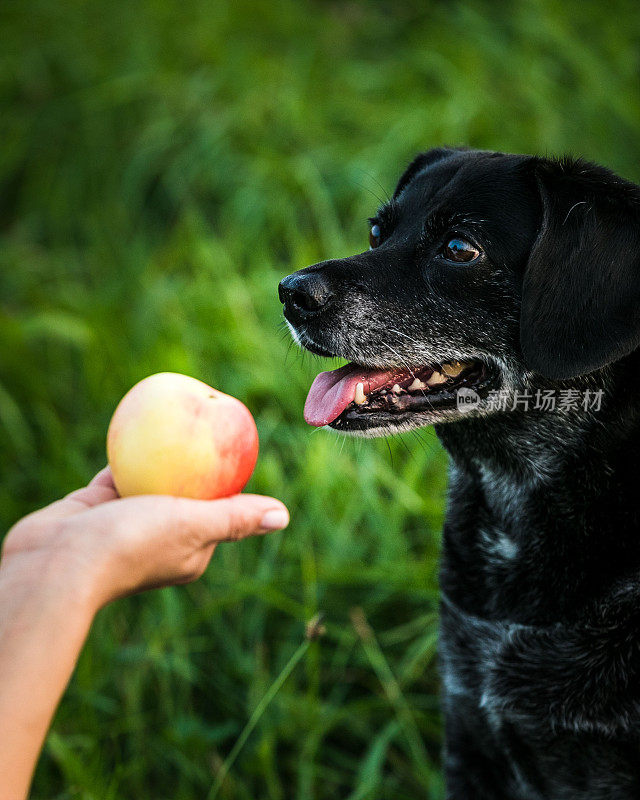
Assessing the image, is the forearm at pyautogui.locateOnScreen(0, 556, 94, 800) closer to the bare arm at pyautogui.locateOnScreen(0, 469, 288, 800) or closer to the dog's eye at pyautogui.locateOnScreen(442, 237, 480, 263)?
the bare arm at pyautogui.locateOnScreen(0, 469, 288, 800)

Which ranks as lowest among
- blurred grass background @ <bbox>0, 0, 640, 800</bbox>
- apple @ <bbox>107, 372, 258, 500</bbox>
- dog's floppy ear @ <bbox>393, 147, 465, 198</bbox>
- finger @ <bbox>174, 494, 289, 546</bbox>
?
blurred grass background @ <bbox>0, 0, 640, 800</bbox>

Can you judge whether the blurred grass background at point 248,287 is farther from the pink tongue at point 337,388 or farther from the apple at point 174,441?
the apple at point 174,441

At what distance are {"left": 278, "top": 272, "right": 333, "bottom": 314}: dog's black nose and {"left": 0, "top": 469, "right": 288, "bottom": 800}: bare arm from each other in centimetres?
64

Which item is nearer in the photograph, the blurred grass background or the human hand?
the human hand

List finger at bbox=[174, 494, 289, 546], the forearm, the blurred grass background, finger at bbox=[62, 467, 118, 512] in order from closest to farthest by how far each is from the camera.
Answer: the forearm → finger at bbox=[174, 494, 289, 546] → finger at bbox=[62, 467, 118, 512] → the blurred grass background

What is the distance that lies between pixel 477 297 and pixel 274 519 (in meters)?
0.84

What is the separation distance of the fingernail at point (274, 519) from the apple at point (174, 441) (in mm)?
137

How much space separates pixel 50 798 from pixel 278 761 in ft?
2.24

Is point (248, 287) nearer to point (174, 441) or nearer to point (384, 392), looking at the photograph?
point (384, 392)

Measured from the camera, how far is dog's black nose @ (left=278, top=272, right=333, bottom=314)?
82.8 inches

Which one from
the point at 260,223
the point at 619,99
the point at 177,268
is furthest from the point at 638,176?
the point at 177,268

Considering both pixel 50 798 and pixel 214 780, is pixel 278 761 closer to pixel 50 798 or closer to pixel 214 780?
pixel 214 780

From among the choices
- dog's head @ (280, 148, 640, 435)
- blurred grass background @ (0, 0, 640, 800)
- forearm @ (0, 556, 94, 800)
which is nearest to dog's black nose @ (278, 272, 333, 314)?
dog's head @ (280, 148, 640, 435)

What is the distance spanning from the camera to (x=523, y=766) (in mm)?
2096
